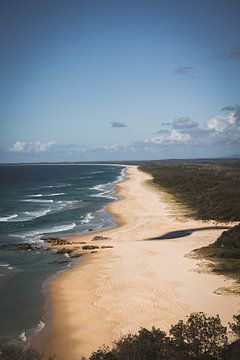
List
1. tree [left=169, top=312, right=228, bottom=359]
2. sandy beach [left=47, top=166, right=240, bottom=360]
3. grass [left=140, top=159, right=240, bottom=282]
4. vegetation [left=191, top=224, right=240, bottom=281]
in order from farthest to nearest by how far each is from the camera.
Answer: grass [left=140, top=159, right=240, bottom=282]
vegetation [left=191, top=224, right=240, bottom=281]
sandy beach [left=47, top=166, right=240, bottom=360]
tree [left=169, top=312, right=228, bottom=359]

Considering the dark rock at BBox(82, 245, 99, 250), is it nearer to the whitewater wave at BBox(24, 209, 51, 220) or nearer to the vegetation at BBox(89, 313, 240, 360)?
the vegetation at BBox(89, 313, 240, 360)

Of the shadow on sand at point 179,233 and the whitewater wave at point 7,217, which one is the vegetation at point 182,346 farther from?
the whitewater wave at point 7,217

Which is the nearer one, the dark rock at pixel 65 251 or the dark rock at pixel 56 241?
the dark rock at pixel 65 251

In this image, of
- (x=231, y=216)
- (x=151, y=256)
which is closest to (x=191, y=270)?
(x=151, y=256)

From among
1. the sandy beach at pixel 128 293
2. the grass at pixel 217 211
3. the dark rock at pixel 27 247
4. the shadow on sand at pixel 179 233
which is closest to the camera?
the sandy beach at pixel 128 293

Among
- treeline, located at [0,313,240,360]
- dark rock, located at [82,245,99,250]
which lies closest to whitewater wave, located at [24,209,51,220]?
dark rock, located at [82,245,99,250]

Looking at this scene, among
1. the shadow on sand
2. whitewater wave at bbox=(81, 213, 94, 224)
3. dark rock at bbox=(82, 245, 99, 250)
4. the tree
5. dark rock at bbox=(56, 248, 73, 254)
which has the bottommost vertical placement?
whitewater wave at bbox=(81, 213, 94, 224)

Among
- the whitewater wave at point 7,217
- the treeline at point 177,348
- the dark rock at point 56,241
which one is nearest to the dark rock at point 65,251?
the dark rock at point 56,241
